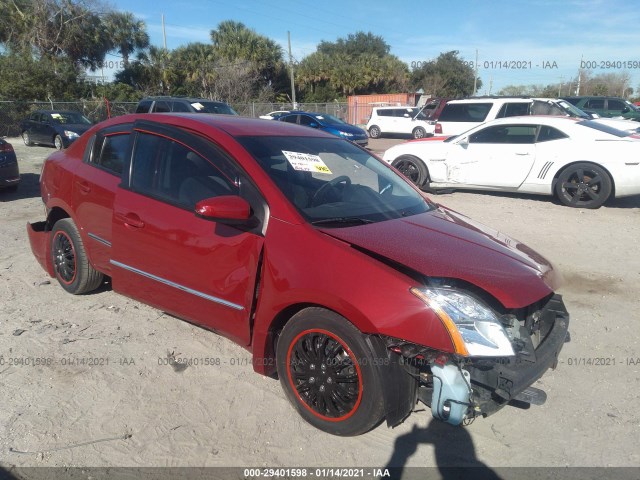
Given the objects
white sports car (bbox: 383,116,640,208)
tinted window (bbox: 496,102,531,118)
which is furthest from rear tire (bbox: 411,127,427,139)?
white sports car (bbox: 383,116,640,208)

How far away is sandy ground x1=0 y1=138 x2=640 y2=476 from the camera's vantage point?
2873 mm

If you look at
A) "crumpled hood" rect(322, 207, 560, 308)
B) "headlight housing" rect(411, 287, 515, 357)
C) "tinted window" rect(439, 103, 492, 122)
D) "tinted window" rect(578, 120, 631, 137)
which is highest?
"tinted window" rect(439, 103, 492, 122)

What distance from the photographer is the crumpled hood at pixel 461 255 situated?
283 cm

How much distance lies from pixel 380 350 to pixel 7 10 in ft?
124

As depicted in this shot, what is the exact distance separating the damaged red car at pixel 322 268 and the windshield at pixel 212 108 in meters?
12.1

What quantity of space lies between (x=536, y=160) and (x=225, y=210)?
7.51m

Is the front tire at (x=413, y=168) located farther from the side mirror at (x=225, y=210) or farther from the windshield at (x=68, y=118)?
the windshield at (x=68, y=118)

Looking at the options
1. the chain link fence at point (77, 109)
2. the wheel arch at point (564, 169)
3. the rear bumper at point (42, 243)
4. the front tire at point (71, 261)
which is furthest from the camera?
the chain link fence at point (77, 109)

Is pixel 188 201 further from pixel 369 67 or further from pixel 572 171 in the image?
pixel 369 67

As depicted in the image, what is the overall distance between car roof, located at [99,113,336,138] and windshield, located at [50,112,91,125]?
52.3ft

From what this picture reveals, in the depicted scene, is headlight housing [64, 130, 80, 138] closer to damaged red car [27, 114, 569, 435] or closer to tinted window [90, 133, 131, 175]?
tinted window [90, 133, 131, 175]

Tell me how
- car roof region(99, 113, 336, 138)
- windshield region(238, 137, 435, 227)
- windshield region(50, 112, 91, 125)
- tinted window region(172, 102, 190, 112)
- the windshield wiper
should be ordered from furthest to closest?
1. windshield region(50, 112, 91, 125)
2. tinted window region(172, 102, 190, 112)
3. car roof region(99, 113, 336, 138)
4. windshield region(238, 137, 435, 227)
5. the windshield wiper

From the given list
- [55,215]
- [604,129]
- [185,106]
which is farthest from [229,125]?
[185,106]

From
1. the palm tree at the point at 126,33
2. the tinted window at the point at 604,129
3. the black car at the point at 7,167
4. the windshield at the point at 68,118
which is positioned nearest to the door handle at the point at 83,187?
the black car at the point at 7,167
